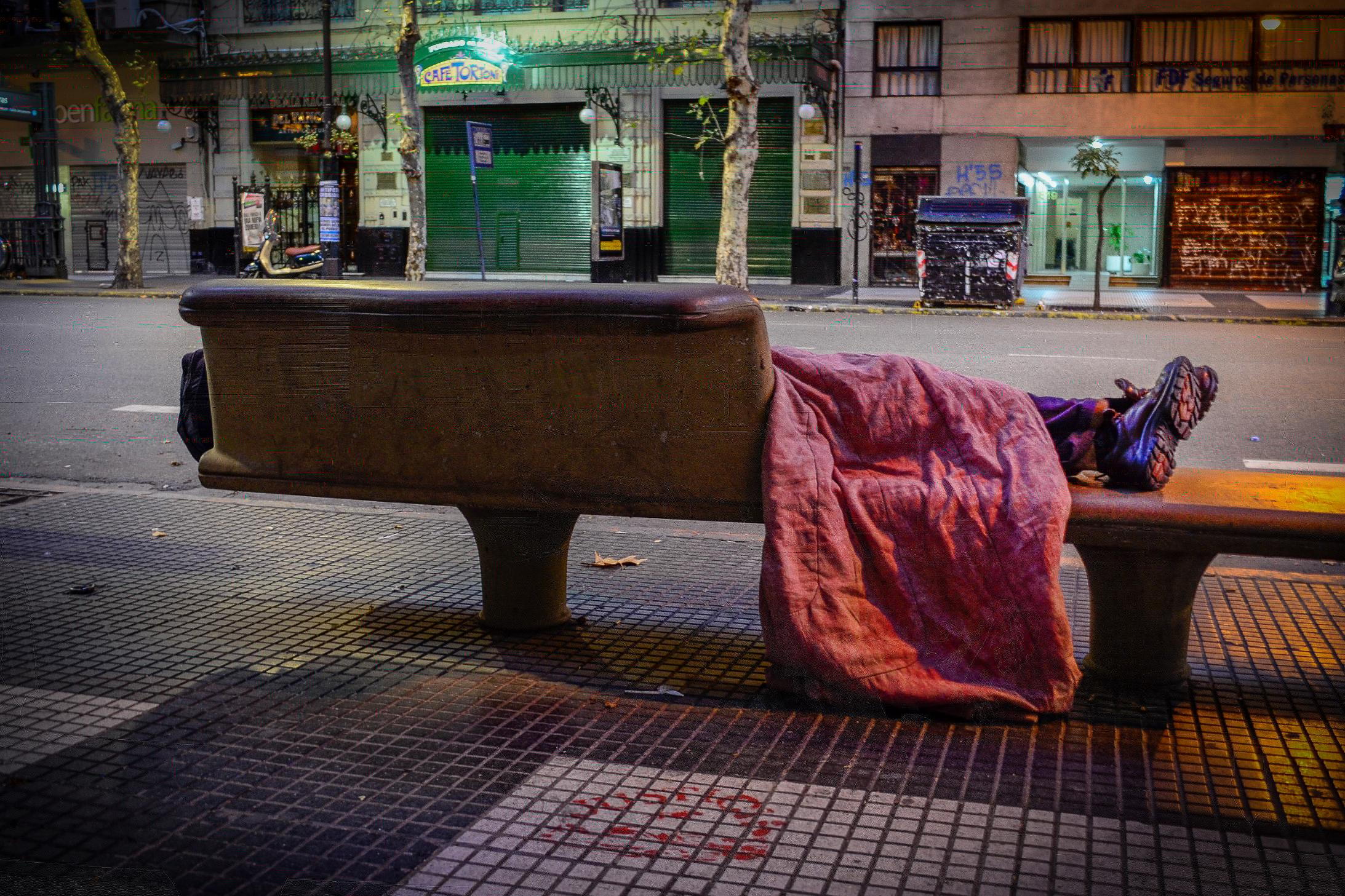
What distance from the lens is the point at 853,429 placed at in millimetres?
3705

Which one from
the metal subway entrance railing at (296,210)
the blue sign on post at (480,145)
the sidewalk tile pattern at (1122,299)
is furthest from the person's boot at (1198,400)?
the metal subway entrance railing at (296,210)

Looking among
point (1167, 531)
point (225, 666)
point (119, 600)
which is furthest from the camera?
point (119, 600)

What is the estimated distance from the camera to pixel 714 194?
2862cm

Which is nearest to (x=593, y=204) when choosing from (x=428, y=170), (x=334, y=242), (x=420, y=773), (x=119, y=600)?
(x=334, y=242)

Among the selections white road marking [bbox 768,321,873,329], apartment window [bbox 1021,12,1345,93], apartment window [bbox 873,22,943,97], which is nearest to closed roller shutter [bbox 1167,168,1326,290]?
apartment window [bbox 1021,12,1345,93]

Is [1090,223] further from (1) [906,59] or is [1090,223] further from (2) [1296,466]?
(2) [1296,466]

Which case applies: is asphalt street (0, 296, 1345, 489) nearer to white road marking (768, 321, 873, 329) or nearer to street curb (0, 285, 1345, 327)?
white road marking (768, 321, 873, 329)

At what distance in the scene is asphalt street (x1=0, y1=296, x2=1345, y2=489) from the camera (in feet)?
26.7

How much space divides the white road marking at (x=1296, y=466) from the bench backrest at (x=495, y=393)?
16.0ft

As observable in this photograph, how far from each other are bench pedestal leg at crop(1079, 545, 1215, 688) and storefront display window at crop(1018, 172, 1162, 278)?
24.9 metres

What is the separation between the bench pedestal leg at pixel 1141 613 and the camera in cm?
362

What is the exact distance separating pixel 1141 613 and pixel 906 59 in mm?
25010

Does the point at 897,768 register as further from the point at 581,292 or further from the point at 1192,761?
the point at 581,292

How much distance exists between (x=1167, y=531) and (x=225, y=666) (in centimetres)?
268
